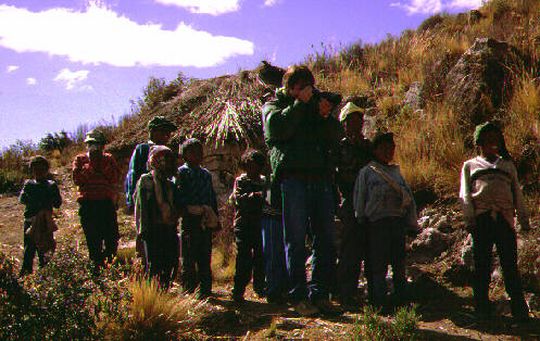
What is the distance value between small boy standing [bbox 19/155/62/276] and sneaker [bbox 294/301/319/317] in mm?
3616

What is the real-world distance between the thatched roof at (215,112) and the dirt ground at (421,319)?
3367 mm

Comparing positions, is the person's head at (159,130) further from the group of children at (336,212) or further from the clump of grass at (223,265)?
the clump of grass at (223,265)

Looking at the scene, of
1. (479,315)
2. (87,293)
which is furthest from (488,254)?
(87,293)

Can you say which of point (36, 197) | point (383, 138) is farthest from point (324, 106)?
point (36, 197)

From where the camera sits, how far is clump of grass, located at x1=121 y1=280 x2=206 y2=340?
3.84 metres

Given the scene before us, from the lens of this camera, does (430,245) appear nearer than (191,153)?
No

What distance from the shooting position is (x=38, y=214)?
6562 millimetres

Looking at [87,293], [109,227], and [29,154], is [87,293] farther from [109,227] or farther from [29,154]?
[29,154]

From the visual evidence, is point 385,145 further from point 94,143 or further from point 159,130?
point 94,143

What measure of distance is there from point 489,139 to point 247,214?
233cm

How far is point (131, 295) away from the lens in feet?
12.8

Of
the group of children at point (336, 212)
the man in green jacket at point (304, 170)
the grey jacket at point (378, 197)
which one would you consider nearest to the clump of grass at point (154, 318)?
the group of children at point (336, 212)

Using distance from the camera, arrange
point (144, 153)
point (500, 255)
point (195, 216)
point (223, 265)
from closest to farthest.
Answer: point (500, 255) → point (195, 216) → point (144, 153) → point (223, 265)

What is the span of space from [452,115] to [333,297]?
3.33 m
